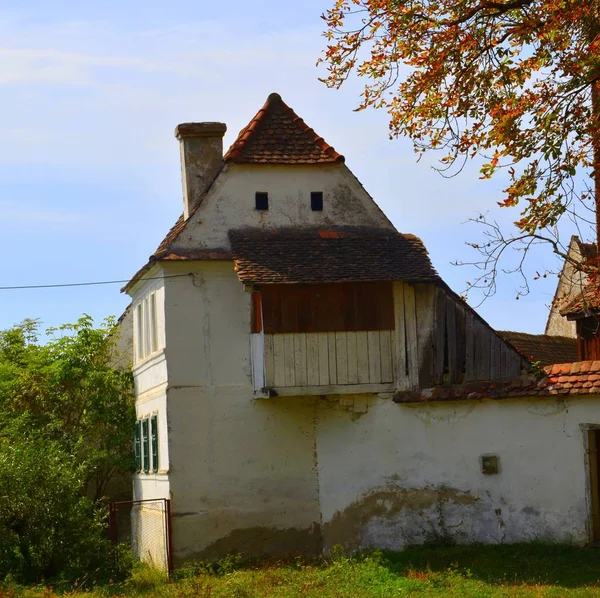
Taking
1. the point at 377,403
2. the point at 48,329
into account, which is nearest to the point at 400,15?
the point at 377,403

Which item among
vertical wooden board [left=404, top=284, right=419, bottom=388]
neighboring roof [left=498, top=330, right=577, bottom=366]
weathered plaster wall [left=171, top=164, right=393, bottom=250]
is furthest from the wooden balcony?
→ neighboring roof [left=498, top=330, right=577, bottom=366]

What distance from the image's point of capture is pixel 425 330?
78.4 feet

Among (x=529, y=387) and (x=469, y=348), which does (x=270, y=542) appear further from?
(x=529, y=387)

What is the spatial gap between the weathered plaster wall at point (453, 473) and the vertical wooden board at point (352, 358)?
667mm

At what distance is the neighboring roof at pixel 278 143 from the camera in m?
25.2

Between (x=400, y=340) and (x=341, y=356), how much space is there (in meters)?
1.30

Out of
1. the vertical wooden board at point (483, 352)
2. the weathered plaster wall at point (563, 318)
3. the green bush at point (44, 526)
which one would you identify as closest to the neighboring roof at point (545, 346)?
the weathered plaster wall at point (563, 318)

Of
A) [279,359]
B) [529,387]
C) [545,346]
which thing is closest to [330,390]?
[279,359]

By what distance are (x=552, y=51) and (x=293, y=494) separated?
37.2 feet

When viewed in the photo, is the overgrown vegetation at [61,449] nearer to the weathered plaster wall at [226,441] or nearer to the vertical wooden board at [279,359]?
the weathered plaster wall at [226,441]

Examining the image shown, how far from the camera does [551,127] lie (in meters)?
16.2

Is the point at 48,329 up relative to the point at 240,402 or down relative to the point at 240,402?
up

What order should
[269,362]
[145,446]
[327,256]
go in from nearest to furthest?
[269,362] < [327,256] < [145,446]

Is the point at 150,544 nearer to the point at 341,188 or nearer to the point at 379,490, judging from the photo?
the point at 379,490
